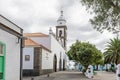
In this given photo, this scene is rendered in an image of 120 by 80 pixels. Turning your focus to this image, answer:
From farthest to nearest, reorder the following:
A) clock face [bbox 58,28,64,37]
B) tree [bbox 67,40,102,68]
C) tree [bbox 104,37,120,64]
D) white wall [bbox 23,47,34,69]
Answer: clock face [bbox 58,28,64,37] < tree [bbox 104,37,120,64] < tree [bbox 67,40,102,68] < white wall [bbox 23,47,34,69]

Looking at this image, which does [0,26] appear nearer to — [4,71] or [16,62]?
[4,71]

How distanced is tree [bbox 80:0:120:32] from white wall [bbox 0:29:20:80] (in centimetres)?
459

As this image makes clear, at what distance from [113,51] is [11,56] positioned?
48.5 m

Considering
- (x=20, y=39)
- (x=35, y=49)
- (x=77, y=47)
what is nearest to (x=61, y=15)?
(x=77, y=47)

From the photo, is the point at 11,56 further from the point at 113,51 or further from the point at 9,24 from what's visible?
the point at 113,51

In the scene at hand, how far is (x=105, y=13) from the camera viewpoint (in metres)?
15.7

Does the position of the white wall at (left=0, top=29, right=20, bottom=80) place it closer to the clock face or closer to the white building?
the white building

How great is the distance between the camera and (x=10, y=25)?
16.6 m

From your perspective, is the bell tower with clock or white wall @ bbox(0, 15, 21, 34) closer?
white wall @ bbox(0, 15, 21, 34)

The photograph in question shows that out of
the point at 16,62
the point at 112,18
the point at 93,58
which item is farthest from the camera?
the point at 93,58

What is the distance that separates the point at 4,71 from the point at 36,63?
70.5 feet

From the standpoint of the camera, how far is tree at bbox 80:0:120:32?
49.3 ft

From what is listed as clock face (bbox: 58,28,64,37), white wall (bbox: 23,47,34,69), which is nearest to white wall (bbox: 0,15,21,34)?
white wall (bbox: 23,47,34,69)

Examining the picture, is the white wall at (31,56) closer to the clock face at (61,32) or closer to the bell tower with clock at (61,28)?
the bell tower with clock at (61,28)
